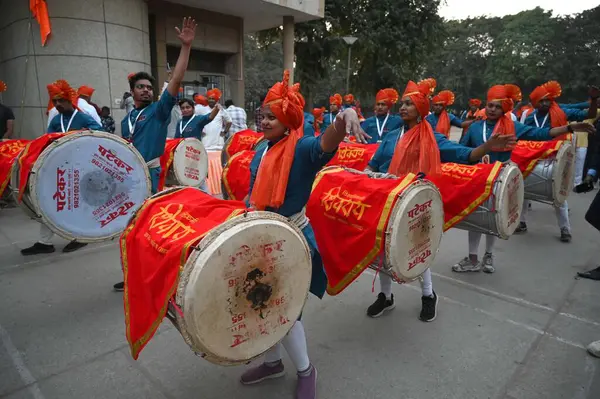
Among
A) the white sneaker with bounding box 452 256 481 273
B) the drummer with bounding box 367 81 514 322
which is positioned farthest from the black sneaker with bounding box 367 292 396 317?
the white sneaker with bounding box 452 256 481 273

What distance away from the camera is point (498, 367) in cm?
254

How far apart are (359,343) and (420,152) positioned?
1.47 metres

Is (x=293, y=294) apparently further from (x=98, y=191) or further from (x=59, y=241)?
(x=59, y=241)

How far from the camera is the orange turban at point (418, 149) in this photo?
3.02 meters

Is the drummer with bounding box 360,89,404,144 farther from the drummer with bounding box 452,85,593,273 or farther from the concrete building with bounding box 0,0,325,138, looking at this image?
the concrete building with bounding box 0,0,325,138

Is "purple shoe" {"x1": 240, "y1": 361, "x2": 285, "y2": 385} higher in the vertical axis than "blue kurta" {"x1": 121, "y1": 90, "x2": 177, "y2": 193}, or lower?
lower

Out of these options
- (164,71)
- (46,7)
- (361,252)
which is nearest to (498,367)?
(361,252)

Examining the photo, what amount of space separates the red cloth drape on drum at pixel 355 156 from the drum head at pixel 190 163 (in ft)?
6.63

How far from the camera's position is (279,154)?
6.76ft

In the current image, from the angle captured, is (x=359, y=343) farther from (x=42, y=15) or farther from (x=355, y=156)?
(x=42, y=15)

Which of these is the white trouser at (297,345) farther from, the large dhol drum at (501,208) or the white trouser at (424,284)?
the large dhol drum at (501,208)

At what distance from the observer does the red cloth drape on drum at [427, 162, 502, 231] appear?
11.1ft

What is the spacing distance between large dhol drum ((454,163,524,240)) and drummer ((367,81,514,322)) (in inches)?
17.9

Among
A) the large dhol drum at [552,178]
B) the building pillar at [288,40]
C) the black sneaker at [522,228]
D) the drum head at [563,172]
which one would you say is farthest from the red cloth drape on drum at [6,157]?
the building pillar at [288,40]
